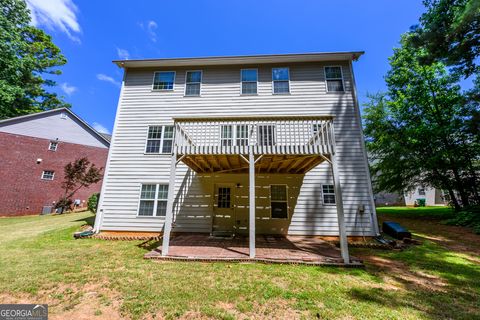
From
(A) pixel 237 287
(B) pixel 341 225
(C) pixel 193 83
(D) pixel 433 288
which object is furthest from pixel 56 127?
(D) pixel 433 288

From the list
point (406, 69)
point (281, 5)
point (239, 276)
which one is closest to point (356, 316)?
point (239, 276)

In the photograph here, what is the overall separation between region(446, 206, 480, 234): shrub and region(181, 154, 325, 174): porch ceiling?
952 cm

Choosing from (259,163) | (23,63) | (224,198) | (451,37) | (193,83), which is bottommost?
(224,198)

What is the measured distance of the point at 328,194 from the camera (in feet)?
27.1

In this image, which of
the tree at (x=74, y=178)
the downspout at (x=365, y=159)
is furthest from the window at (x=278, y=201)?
the tree at (x=74, y=178)

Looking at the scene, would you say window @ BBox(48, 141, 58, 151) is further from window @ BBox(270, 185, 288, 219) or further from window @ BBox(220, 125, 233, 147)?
window @ BBox(270, 185, 288, 219)

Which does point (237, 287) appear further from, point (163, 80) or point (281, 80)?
point (163, 80)

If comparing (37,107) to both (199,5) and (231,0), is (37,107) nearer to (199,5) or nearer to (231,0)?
(199,5)

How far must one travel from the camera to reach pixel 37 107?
20.7 meters

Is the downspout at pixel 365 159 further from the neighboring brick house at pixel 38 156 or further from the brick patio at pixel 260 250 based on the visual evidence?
the neighboring brick house at pixel 38 156

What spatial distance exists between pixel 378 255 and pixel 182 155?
711cm

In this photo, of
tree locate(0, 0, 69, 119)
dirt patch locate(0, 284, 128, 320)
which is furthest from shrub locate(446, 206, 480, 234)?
tree locate(0, 0, 69, 119)

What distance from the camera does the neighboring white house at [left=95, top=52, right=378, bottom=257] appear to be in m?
8.09

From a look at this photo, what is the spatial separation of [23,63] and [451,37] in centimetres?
2918
